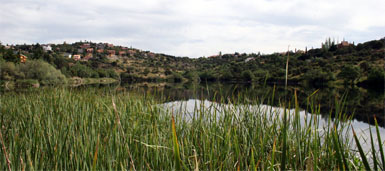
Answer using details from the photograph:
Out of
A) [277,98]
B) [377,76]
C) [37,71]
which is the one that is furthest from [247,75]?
[37,71]

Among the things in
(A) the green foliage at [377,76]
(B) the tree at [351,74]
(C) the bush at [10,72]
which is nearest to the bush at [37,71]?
(C) the bush at [10,72]

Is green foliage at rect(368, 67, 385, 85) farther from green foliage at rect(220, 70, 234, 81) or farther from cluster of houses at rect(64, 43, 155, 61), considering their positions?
cluster of houses at rect(64, 43, 155, 61)

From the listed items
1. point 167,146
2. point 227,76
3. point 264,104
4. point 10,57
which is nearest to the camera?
point 167,146

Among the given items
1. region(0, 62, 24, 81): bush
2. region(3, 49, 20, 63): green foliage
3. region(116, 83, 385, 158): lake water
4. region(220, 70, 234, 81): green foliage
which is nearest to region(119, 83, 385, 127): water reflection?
region(116, 83, 385, 158): lake water

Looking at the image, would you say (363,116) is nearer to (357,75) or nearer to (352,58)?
(357,75)

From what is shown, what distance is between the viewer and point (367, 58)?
57.8 meters

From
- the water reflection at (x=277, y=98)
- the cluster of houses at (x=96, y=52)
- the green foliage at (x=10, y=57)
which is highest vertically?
the cluster of houses at (x=96, y=52)

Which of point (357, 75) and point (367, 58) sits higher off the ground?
point (367, 58)

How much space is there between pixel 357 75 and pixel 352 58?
20.4m

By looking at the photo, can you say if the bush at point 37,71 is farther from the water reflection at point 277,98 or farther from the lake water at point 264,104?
the lake water at point 264,104

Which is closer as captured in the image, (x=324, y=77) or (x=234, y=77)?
(x=324, y=77)

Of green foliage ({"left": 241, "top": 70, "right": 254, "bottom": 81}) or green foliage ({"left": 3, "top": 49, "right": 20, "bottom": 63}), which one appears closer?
green foliage ({"left": 3, "top": 49, "right": 20, "bottom": 63})

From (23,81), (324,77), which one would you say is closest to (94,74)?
(23,81)

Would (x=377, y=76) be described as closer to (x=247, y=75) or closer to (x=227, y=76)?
(x=247, y=75)
